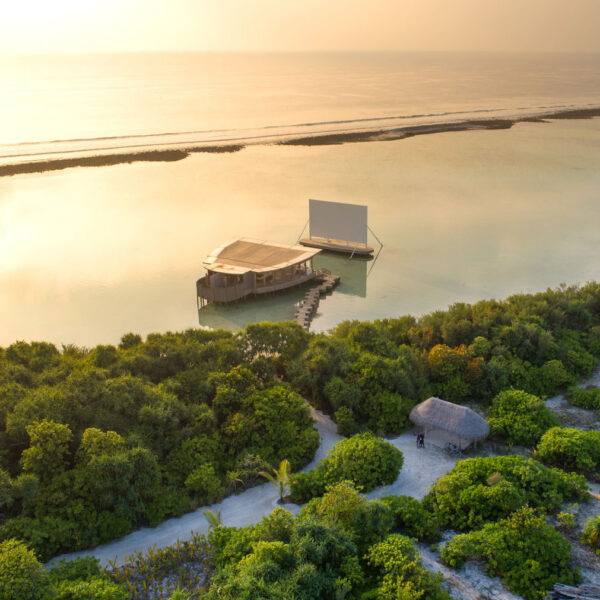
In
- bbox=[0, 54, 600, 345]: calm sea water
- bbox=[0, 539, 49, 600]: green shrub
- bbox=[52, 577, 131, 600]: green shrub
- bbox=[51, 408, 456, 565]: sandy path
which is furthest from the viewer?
bbox=[0, 54, 600, 345]: calm sea water

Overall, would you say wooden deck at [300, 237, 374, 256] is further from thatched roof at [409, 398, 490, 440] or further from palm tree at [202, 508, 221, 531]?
palm tree at [202, 508, 221, 531]

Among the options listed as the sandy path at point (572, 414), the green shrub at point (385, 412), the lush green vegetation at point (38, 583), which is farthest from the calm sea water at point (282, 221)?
the lush green vegetation at point (38, 583)

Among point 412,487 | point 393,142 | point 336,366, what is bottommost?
point 412,487

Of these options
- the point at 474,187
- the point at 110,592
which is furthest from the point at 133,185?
the point at 110,592

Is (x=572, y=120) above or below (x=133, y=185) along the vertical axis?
above

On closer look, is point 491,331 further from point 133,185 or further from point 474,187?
point 133,185

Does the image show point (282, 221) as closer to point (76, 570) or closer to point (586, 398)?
point (586, 398)

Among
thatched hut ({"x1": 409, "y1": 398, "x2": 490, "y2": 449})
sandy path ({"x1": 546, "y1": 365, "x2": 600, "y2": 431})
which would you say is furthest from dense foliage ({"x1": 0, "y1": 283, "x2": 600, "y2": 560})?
thatched hut ({"x1": 409, "y1": 398, "x2": 490, "y2": 449})

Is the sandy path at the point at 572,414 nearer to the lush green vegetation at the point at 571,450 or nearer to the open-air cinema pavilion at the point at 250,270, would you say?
the lush green vegetation at the point at 571,450
